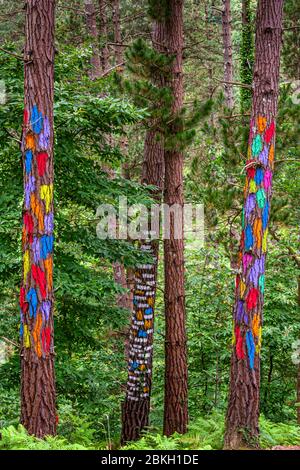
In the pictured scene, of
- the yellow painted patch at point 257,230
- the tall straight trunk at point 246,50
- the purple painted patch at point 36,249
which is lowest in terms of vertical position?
the purple painted patch at point 36,249

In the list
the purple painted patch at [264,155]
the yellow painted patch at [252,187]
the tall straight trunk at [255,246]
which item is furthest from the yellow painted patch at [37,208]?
the purple painted patch at [264,155]

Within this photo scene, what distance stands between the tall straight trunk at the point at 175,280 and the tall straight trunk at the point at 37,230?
2.88m

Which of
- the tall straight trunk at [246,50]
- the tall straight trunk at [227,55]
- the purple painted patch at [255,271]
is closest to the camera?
the purple painted patch at [255,271]

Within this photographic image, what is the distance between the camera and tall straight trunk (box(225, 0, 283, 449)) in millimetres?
6734

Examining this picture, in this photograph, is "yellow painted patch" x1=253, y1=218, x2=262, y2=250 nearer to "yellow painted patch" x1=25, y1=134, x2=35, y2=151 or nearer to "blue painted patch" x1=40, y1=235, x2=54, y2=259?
"blue painted patch" x1=40, y1=235, x2=54, y2=259

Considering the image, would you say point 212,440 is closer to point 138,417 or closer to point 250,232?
point 138,417

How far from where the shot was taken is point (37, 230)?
21.1ft

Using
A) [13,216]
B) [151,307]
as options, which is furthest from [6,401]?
[13,216]

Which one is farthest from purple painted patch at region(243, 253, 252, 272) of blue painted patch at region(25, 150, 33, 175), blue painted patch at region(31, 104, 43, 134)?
blue painted patch at region(31, 104, 43, 134)

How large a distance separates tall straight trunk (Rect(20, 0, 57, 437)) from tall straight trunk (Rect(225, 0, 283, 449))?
7.49ft

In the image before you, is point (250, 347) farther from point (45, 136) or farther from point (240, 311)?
point (45, 136)

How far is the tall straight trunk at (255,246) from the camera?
673 cm

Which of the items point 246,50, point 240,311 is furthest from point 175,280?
point 246,50

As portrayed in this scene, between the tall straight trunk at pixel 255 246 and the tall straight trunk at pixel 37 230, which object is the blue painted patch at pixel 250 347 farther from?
the tall straight trunk at pixel 37 230
